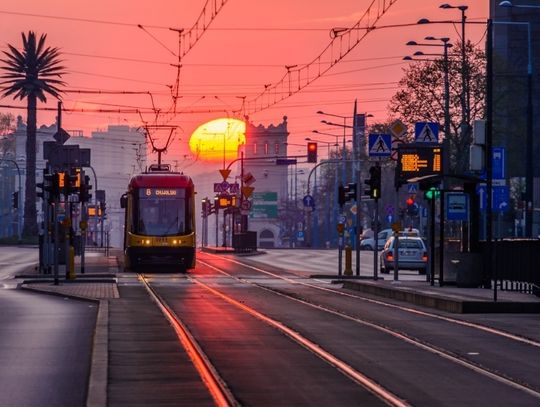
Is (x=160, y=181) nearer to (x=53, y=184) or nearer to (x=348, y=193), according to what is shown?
(x=348, y=193)

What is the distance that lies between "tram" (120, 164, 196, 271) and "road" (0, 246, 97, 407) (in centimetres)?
1787

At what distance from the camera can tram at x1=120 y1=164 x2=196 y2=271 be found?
2124 inches

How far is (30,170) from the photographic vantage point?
9194cm

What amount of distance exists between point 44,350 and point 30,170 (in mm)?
72947

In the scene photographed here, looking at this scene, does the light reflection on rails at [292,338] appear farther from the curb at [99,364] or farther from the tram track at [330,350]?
the curb at [99,364]

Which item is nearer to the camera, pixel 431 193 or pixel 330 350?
pixel 330 350

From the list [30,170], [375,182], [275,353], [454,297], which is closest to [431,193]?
[454,297]

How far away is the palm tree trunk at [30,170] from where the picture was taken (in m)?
92.2

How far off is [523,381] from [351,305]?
16967mm

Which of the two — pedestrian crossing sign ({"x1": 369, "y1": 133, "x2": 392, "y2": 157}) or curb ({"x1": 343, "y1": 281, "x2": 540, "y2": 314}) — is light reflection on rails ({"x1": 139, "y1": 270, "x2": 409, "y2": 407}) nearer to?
curb ({"x1": 343, "y1": 281, "x2": 540, "y2": 314})

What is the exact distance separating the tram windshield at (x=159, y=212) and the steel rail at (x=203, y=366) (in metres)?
25.0

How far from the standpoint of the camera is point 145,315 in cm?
2794

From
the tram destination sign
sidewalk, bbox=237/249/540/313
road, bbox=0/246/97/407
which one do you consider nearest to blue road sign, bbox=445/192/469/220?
sidewalk, bbox=237/249/540/313

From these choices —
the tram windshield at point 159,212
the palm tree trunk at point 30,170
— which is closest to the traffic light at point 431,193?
the tram windshield at point 159,212
